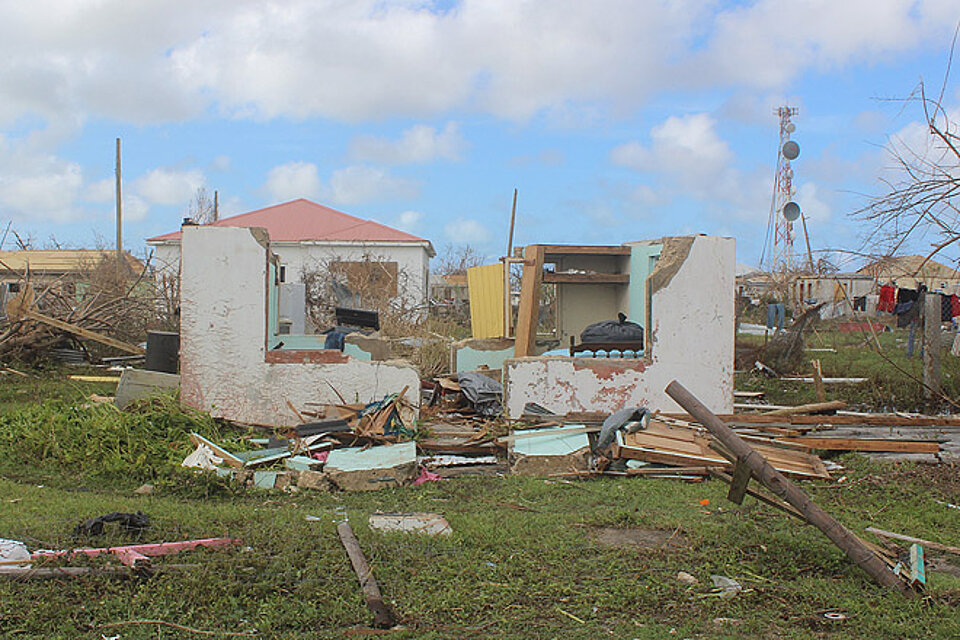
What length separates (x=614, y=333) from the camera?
12617mm

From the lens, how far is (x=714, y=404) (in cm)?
1056

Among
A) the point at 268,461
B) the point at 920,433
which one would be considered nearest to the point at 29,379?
the point at 268,461

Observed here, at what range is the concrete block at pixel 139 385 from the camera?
1067cm

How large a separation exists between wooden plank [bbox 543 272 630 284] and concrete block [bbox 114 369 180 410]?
675 centimetres

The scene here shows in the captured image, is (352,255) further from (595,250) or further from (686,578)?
(686,578)

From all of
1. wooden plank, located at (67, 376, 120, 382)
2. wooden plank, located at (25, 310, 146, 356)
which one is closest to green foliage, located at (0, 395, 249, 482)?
wooden plank, located at (67, 376, 120, 382)

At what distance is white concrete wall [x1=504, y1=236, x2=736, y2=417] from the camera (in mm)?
10281

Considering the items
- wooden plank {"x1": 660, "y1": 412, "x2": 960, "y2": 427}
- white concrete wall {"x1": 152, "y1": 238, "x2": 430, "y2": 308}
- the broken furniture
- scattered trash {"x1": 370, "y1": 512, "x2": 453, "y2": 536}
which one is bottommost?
scattered trash {"x1": 370, "y1": 512, "x2": 453, "y2": 536}

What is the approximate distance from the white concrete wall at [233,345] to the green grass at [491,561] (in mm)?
1620

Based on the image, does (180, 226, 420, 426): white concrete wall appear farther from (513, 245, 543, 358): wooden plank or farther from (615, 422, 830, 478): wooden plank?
(615, 422, 830, 478): wooden plank

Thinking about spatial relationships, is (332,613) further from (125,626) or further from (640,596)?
(640,596)

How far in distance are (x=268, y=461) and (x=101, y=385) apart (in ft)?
25.7

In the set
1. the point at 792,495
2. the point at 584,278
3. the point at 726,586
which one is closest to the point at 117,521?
the point at 726,586

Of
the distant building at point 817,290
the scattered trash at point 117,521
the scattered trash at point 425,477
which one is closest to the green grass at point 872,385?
the scattered trash at point 425,477
